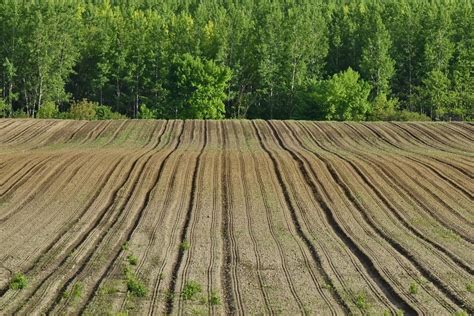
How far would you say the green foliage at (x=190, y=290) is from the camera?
50.2 ft

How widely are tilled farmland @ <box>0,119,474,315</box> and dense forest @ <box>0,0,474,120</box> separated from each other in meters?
26.8

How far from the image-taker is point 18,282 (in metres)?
16.1

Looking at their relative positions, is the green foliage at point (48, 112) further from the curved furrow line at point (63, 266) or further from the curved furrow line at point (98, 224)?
the curved furrow line at point (63, 266)

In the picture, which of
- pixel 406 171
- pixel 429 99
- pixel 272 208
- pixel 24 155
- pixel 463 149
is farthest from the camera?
pixel 429 99

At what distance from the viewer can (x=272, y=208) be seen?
79.8 ft

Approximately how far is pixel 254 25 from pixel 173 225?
56.0 meters

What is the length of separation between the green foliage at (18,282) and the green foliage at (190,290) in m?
4.15

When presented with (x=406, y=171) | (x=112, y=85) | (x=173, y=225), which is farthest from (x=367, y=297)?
(x=112, y=85)

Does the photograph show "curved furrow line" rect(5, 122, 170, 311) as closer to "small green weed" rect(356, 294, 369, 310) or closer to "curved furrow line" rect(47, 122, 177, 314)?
"curved furrow line" rect(47, 122, 177, 314)

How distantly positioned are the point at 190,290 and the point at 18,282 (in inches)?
180

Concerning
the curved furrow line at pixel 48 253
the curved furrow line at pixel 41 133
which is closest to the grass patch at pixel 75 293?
the curved furrow line at pixel 48 253

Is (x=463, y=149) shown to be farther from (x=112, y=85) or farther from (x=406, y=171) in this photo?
(x=112, y=85)

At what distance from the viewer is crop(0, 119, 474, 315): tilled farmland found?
15.5m

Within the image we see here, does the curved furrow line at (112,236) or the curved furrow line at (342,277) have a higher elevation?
the curved furrow line at (342,277)
